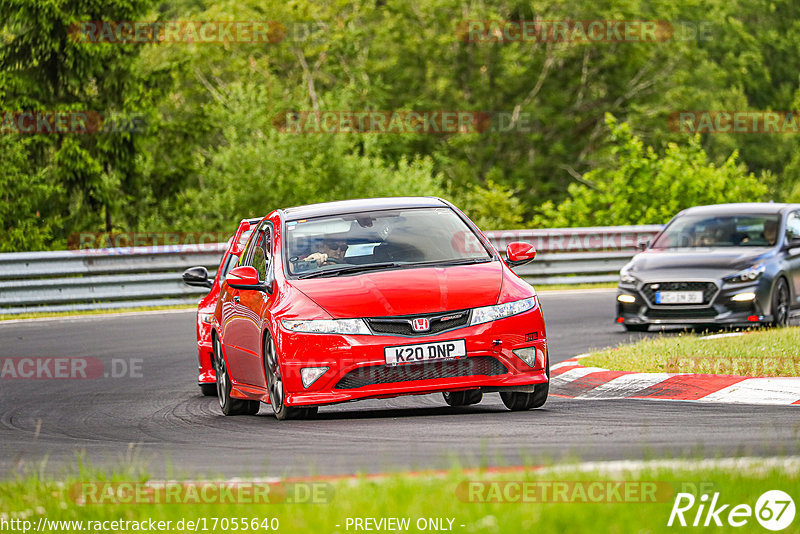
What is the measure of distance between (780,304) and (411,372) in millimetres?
A: 8518

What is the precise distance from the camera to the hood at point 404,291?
9.27 metres

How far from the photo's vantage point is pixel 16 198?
32938 mm

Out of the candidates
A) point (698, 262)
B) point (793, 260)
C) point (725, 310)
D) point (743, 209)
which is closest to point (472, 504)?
point (725, 310)

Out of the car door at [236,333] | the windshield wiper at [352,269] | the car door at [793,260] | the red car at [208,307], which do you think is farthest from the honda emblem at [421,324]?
the car door at [793,260]

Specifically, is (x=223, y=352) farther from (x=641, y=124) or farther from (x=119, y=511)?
(x=641, y=124)

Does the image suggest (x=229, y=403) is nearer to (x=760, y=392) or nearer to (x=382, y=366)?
(x=382, y=366)

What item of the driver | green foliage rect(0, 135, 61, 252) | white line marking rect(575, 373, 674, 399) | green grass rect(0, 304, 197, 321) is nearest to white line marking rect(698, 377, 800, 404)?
white line marking rect(575, 373, 674, 399)

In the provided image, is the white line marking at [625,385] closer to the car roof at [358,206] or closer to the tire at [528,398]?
the tire at [528,398]

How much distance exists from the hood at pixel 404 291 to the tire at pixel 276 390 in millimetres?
498

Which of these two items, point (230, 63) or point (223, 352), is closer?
point (223, 352)

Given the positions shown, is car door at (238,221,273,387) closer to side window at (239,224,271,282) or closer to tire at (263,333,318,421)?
side window at (239,224,271,282)

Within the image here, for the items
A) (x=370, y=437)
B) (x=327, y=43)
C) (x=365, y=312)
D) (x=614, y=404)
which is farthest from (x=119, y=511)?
(x=327, y=43)

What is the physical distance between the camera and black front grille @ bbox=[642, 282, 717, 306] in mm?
16047

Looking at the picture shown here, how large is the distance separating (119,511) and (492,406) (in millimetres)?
5273
